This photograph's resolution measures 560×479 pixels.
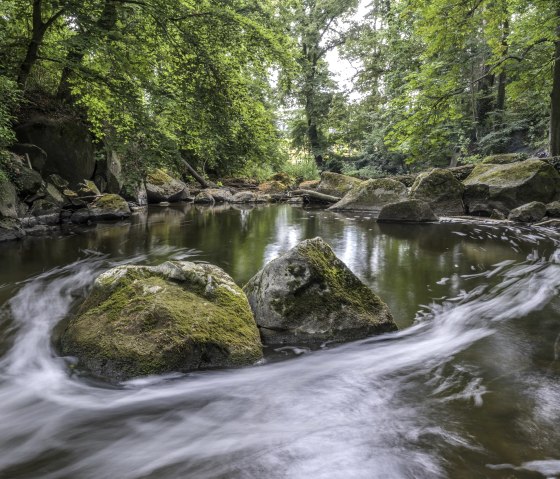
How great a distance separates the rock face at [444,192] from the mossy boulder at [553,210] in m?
2.52

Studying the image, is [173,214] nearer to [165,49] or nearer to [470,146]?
[165,49]

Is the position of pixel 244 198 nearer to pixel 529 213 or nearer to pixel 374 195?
pixel 374 195

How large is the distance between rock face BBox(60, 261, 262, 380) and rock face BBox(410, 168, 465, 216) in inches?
445

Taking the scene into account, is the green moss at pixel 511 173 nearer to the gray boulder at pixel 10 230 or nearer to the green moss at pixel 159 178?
the gray boulder at pixel 10 230

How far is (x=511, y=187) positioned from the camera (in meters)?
11.6

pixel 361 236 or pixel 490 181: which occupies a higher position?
pixel 490 181

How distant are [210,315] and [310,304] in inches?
39.8

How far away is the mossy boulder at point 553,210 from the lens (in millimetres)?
10719

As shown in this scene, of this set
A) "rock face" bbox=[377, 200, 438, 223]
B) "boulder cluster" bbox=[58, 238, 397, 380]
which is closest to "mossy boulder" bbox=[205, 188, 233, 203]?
"rock face" bbox=[377, 200, 438, 223]

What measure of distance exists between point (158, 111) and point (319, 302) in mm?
6589

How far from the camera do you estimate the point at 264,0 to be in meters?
11.0

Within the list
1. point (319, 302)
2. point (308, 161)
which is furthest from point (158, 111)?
point (308, 161)

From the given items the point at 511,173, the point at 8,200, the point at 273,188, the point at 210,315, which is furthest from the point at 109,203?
the point at 273,188

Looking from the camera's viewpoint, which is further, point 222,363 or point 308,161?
point 308,161
